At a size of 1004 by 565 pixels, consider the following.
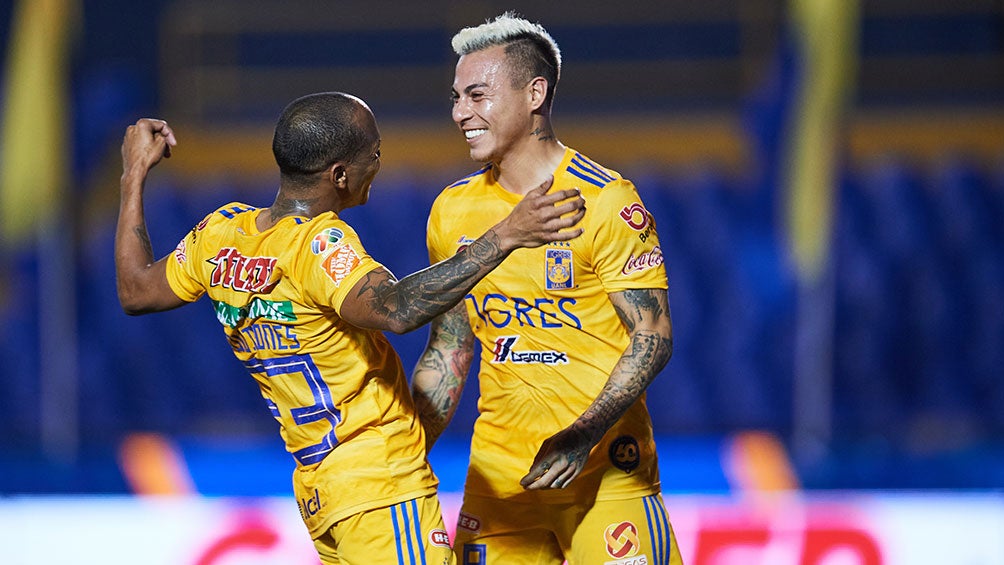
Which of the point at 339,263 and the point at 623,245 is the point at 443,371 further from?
the point at 339,263

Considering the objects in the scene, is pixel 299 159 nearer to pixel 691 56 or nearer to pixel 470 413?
pixel 470 413

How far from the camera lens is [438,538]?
2.84m

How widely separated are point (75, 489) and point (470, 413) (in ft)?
8.00

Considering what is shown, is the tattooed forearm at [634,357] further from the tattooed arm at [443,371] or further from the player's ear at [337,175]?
the player's ear at [337,175]

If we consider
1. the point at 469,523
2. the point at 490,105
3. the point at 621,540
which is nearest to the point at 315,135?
the point at 490,105

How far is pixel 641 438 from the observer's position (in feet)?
10.7

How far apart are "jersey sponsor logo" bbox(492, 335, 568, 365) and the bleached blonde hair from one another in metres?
0.64

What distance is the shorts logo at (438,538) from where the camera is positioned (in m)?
2.83

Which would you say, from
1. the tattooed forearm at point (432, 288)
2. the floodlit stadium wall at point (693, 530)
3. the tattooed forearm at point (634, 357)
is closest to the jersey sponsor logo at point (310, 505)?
the tattooed forearm at point (432, 288)

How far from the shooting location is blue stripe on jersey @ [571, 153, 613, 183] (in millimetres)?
3154

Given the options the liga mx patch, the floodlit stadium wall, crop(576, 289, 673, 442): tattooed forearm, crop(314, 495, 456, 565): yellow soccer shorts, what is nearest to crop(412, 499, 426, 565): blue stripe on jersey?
crop(314, 495, 456, 565): yellow soccer shorts

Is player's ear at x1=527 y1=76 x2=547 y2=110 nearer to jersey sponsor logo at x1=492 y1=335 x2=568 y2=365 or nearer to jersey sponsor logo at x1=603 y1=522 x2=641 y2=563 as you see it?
jersey sponsor logo at x1=492 y1=335 x2=568 y2=365

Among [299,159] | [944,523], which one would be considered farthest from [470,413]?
[299,159]

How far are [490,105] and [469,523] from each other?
3.60 ft
